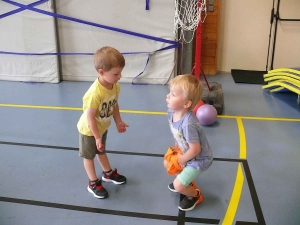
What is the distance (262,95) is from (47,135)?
9.85 feet

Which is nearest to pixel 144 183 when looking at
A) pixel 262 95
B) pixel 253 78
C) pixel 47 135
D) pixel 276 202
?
pixel 276 202

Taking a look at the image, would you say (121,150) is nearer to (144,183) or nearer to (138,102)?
(144,183)

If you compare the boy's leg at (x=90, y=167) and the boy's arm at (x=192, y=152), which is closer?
the boy's arm at (x=192, y=152)

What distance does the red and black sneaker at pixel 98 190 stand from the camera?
242cm

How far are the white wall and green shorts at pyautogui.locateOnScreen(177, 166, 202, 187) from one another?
4239 millimetres

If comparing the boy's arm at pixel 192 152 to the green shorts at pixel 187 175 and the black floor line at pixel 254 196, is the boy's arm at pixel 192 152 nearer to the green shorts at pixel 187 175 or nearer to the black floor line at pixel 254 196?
the green shorts at pixel 187 175

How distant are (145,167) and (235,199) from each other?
0.81m

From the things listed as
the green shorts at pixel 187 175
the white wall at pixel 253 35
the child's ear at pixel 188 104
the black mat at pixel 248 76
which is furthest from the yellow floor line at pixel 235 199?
the white wall at pixel 253 35

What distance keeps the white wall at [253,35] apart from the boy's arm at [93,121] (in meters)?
4.31

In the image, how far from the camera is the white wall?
18.6 feet

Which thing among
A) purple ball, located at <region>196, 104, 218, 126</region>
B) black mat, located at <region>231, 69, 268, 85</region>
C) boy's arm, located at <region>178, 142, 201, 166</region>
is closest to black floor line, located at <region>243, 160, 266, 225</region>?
boy's arm, located at <region>178, 142, 201, 166</region>

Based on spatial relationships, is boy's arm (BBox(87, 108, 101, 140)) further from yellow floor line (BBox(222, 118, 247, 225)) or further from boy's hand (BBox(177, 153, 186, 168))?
yellow floor line (BBox(222, 118, 247, 225))

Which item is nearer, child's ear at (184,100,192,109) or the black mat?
child's ear at (184,100,192,109)

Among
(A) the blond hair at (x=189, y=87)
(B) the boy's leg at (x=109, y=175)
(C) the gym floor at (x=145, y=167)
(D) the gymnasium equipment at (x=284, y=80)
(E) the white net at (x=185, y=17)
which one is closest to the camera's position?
(A) the blond hair at (x=189, y=87)
